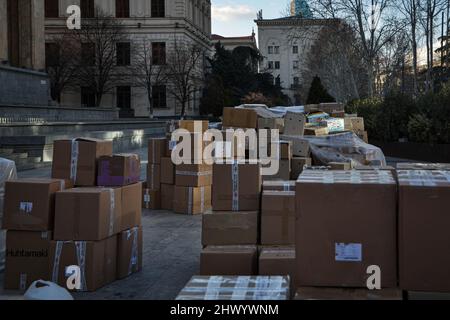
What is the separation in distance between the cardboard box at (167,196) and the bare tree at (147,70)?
160 feet

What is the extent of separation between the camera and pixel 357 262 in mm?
3953

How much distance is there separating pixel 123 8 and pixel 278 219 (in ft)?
202

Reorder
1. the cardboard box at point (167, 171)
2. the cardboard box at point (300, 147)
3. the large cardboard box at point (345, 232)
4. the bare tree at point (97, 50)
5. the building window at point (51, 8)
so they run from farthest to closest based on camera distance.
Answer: the building window at point (51, 8)
the bare tree at point (97, 50)
the cardboard box at point (300, 147)
the cardboard box at point (167, 171)
the large cardboard box at point (345, 232)

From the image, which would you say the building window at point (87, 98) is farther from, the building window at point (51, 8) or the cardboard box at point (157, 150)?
the cardboard box at point (157, 150)

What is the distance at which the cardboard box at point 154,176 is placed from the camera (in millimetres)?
11891

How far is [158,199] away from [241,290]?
8.36 meters

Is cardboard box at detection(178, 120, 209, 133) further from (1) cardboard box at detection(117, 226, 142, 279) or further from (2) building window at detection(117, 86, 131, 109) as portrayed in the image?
(2) building window at detection(117, 86, 131, 109)

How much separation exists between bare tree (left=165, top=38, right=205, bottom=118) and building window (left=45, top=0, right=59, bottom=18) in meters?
13.9

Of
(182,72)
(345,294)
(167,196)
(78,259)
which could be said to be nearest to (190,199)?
(167,196)

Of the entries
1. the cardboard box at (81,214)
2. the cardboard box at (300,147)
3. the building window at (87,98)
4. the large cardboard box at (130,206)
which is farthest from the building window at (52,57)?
the cardboard box at (81,214)

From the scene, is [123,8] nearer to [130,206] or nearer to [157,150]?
[157,150]
